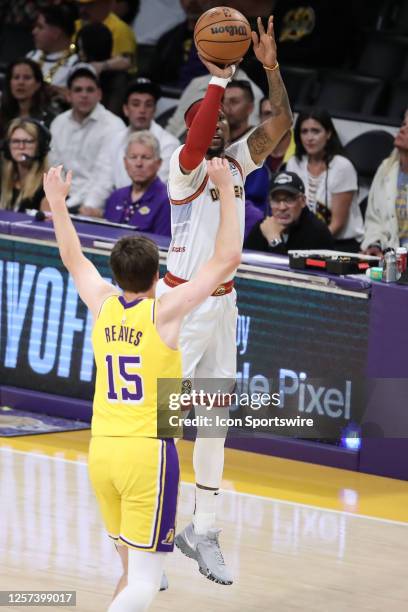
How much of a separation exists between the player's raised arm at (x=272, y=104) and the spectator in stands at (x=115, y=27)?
6.42 m

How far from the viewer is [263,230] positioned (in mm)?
9617

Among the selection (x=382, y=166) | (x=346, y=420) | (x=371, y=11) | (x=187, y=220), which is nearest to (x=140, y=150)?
(x=382, y=166)

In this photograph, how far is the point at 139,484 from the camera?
5102 mm

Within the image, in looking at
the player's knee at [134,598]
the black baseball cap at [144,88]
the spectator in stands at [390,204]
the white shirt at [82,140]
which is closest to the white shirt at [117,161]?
the white shirt at [82,140]

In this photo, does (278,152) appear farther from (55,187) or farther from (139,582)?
(139,582)

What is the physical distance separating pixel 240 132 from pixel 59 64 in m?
2.82

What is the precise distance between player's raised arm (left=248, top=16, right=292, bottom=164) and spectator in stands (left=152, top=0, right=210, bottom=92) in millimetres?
6118

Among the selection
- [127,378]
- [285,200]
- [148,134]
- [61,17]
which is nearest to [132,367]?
[127,378]

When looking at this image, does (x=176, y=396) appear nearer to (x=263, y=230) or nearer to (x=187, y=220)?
(x=187, y=220)

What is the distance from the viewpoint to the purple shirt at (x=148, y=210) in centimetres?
1005

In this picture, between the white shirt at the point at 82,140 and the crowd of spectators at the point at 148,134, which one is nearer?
the crowd of spectators at the point at 148,134

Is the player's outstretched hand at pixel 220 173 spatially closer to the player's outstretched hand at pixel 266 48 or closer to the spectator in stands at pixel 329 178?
the player's outstretched hand at pixel 266 48

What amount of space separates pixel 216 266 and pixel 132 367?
52 cm

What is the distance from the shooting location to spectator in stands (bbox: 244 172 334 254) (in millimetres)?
9336
